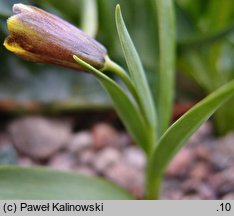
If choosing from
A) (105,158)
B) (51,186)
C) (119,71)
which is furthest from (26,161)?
(119,71)

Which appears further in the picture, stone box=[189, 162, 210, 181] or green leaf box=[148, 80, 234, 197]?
stone box=[189, 162, 210, 181]

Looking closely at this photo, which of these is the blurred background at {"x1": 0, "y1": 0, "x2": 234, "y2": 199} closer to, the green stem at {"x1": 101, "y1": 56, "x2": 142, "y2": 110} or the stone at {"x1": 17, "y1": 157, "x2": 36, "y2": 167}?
the stone at {"x1": 17, "y1": 157, "x2": 36, "y2": 167}

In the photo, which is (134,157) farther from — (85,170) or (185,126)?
(185,126)

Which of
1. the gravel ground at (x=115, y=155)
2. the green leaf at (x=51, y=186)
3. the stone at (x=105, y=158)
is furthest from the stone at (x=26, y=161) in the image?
the green leaf at (x=51, y=186)

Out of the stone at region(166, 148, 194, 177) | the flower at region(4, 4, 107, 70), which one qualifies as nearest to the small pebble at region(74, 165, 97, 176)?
the stone at region(166, 148, 194, 177)

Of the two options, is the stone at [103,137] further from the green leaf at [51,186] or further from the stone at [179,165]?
the green leaf at [51,186]
